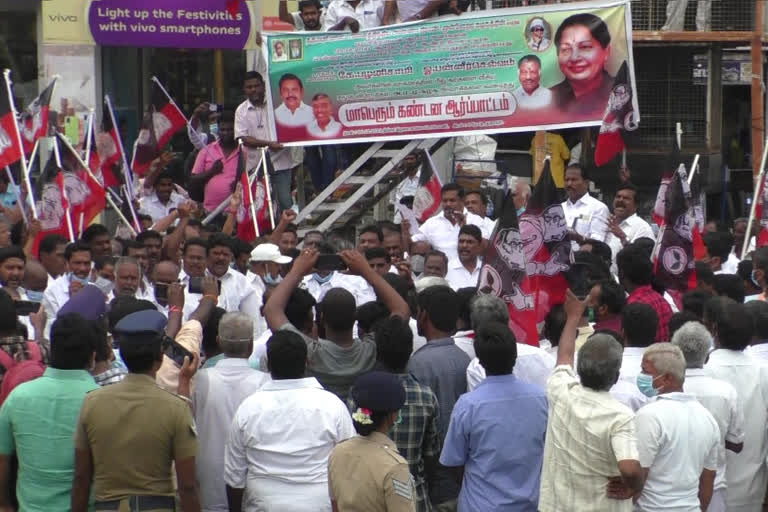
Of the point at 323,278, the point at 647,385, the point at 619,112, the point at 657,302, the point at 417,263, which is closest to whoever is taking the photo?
the point at 647,385

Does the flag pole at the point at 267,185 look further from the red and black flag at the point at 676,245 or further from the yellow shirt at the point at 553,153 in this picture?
the yellow shirt at the point at 553,153

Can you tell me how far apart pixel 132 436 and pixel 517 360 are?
211 centimetres

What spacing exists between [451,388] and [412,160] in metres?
7.47

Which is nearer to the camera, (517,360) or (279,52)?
(517,360)

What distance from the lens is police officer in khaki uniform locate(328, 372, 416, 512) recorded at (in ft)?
18.6

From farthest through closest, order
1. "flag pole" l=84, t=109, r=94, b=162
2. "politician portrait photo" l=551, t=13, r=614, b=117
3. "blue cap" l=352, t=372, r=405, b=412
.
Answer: "politician portrait photo" l=551, t=13, r=614, b=117, "flag pole" l=84, t=109, r=94, b=162, "blue cap" l=352, t=372, r=405, b=412

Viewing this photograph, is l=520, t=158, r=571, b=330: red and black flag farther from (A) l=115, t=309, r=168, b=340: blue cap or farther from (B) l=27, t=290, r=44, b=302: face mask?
(B) l=27, t=290, r=44, b=302: face mask

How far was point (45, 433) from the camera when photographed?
626cm

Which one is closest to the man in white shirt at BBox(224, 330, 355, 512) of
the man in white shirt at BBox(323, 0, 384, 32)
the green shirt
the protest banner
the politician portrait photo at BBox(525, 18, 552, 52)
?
the green shirt

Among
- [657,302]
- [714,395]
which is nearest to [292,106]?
[657,302]

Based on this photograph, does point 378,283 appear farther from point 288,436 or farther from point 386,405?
point 386,405

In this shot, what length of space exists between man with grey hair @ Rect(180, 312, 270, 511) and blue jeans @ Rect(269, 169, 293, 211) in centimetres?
722

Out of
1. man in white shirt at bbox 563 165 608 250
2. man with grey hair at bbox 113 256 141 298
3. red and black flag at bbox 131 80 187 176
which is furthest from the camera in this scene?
red and black flag at bbox 131 80 187 176

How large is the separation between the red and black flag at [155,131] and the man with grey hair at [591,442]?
956cm
